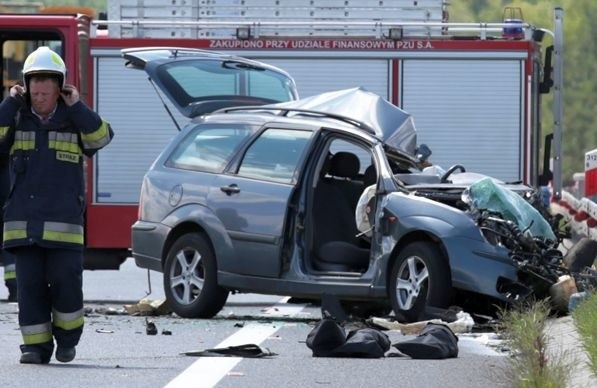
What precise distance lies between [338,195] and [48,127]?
4.41 meters

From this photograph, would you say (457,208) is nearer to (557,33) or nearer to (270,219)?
(270,219)

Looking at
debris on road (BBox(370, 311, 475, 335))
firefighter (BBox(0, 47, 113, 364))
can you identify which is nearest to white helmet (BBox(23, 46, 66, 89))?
firefighter (BBox(0, 47, 113, 364))

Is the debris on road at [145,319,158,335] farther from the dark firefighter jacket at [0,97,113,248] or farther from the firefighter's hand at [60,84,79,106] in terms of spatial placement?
the firefighter's hand at [60,84,79,106]

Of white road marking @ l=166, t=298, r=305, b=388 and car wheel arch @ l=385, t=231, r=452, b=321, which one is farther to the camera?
car wheel arch @ l=385, t=231, r=452, b=321

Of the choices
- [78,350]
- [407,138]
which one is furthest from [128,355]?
[407,138]

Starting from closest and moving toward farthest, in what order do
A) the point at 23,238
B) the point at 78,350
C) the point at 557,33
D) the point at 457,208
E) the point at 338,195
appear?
the point at 23,238
the point at 78,350
the point at 457,208
the point at 338,195
the point at 557,33

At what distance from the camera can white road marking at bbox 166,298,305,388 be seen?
31.9 feet

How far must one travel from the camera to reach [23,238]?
1067 centimetres

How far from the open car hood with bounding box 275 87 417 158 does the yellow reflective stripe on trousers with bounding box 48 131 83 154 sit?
13.4 feet

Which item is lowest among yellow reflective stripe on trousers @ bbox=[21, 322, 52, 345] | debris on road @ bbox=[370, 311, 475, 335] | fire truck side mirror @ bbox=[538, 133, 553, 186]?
debris on road @ bbox=[370, 311, 475, 335]

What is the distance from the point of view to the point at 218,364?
10.6 m

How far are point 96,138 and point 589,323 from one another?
285cm

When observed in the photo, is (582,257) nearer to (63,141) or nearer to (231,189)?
(231,189)

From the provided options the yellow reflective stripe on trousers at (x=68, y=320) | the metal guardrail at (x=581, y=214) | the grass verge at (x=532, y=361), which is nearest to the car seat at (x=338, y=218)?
the metal guardrail at (x=581, y=214)
